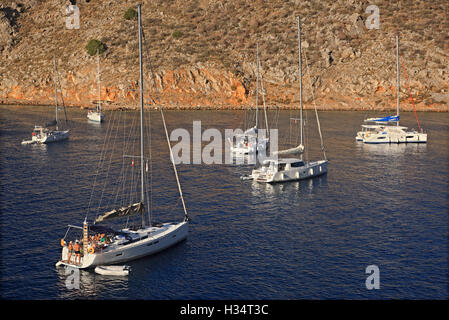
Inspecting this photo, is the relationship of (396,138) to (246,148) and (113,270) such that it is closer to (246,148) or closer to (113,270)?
(246,148)

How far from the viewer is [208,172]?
68.6 meters

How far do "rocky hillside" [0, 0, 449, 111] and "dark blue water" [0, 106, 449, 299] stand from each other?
6363 centimetres

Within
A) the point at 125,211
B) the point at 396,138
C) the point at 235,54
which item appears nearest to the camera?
the point at 125,211

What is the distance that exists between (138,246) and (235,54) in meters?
120

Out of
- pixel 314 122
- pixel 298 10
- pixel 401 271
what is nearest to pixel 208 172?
pixel 401 271

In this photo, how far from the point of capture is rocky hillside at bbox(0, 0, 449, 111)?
14336cm

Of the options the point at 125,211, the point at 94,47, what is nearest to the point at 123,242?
the point at 125,211

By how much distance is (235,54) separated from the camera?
154 metres

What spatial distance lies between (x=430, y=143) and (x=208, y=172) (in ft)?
139

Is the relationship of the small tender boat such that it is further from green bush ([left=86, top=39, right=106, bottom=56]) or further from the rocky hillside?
green bush ([left=86, top=39, right=106, bottom=56])

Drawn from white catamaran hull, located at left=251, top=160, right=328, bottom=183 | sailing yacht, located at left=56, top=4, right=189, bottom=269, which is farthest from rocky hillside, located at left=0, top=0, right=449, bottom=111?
sailing yacht, located at left=56, top=4, right=189, bottom=269

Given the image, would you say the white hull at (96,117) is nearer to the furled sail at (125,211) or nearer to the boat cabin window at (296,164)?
the boat cabin window at (296,164)

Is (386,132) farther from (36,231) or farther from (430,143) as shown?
(36,231)

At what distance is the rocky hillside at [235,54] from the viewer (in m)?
143
